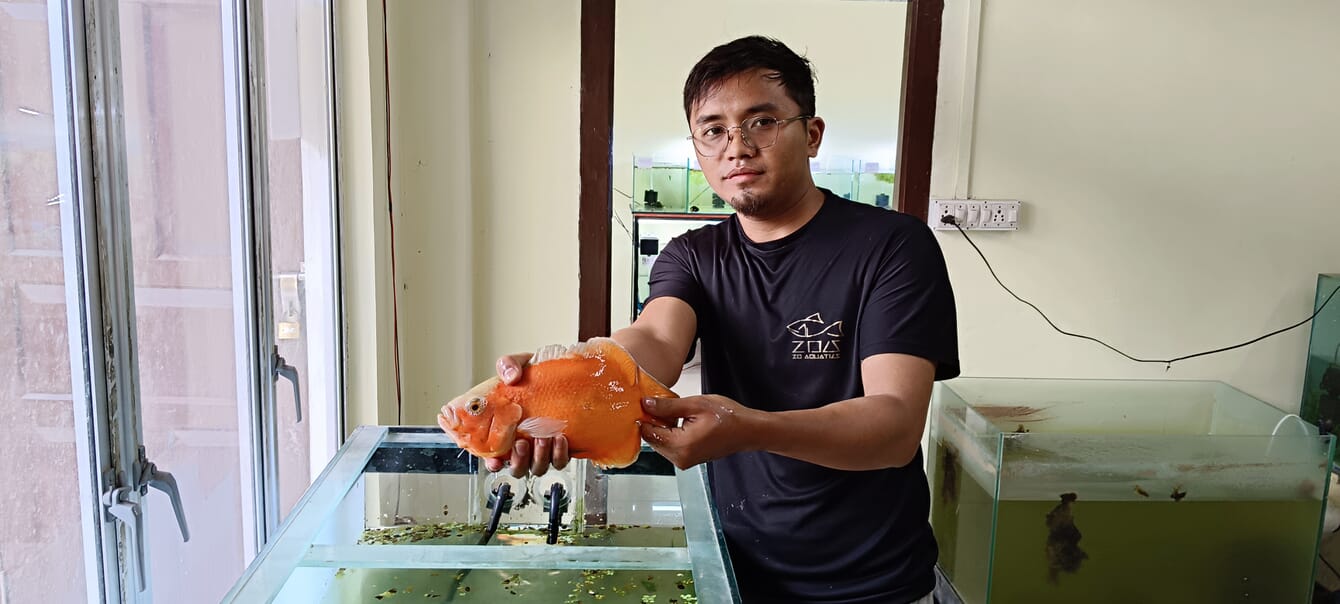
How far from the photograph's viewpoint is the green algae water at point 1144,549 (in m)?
2.26

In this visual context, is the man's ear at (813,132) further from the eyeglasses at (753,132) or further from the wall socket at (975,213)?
the wall socket at (975,213)

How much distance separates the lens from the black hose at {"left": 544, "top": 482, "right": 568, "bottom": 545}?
148cm

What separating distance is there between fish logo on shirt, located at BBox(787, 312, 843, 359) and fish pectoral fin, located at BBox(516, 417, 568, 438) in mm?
552

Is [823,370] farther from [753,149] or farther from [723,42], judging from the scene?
[723,42]

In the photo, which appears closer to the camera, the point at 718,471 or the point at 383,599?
the point at 383,599

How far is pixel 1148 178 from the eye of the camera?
294 centimetres

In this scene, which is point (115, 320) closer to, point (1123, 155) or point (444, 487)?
point (444, 487)

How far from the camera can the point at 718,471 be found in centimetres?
169

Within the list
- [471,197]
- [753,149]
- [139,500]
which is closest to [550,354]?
[753,149]

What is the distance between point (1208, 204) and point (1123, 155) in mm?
377

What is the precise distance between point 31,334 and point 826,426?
115 centimetres

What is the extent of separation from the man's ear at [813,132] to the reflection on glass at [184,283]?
3.86 feet

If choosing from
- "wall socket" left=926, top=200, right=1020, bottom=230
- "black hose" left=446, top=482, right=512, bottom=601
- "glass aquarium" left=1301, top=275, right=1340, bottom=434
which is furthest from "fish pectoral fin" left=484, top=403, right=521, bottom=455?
"glass aquarium" left=1301, top=275, right=1340, bottom=434

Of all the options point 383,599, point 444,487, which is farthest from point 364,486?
point 383,599
